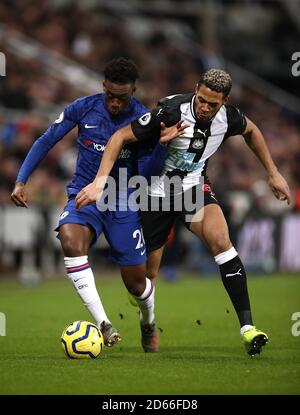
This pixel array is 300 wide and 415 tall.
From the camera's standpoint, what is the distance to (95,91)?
2248 centimetres

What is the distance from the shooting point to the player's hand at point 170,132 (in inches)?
295

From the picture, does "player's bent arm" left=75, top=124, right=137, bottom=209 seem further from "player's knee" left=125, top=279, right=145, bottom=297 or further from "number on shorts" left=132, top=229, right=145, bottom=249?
"player's knee" left=125, top=279, right=145, bottom=297

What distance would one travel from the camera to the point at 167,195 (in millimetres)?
8227

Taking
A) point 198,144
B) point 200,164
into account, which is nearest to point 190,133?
point 198,144

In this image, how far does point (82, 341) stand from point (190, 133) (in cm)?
193

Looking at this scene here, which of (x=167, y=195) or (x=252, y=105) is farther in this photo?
(x=252, y=105)

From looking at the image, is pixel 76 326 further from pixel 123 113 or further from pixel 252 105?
pixel 252 105

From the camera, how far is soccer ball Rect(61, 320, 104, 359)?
7.39 metres

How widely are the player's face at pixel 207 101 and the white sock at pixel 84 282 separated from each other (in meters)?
1.51

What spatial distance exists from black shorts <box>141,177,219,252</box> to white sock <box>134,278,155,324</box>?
38 centimetres

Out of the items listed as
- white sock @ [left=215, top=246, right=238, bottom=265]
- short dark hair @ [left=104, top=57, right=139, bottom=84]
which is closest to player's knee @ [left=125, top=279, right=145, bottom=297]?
white sock @ [left=215, top=246, right=238, bottom=265]
